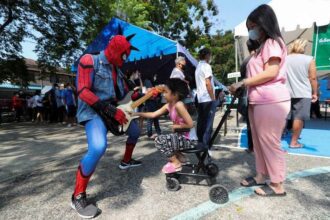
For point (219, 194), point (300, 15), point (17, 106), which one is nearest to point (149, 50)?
point (300, 15)

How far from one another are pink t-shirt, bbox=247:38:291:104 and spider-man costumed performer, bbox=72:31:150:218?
1.43 metres

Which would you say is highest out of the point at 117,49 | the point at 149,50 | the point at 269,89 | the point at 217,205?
the point at 149,50

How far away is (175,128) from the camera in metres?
3.40

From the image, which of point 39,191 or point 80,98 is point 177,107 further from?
point 39,191

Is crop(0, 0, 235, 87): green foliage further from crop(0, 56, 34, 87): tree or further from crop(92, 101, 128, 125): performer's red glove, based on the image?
crop(92, 101, 128, 125): performer's red glove

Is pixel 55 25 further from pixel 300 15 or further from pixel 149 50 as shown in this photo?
pixel 300 15

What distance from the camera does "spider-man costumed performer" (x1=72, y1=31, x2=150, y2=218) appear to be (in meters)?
2.72

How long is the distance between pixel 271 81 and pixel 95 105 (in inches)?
71.6

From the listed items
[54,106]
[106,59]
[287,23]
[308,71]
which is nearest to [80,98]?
[106,59]

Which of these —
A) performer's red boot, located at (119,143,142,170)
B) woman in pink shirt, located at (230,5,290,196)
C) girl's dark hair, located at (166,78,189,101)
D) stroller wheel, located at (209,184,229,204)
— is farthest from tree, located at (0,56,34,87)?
stroller wheel, located at (209,184,229,204)

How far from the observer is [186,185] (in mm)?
3363

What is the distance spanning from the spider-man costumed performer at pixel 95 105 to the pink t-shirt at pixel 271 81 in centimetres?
143

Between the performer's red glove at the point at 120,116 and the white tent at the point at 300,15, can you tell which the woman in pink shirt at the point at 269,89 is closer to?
the performer's red glove at the point at 120,116

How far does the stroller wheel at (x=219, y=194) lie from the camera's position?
2846 mm
